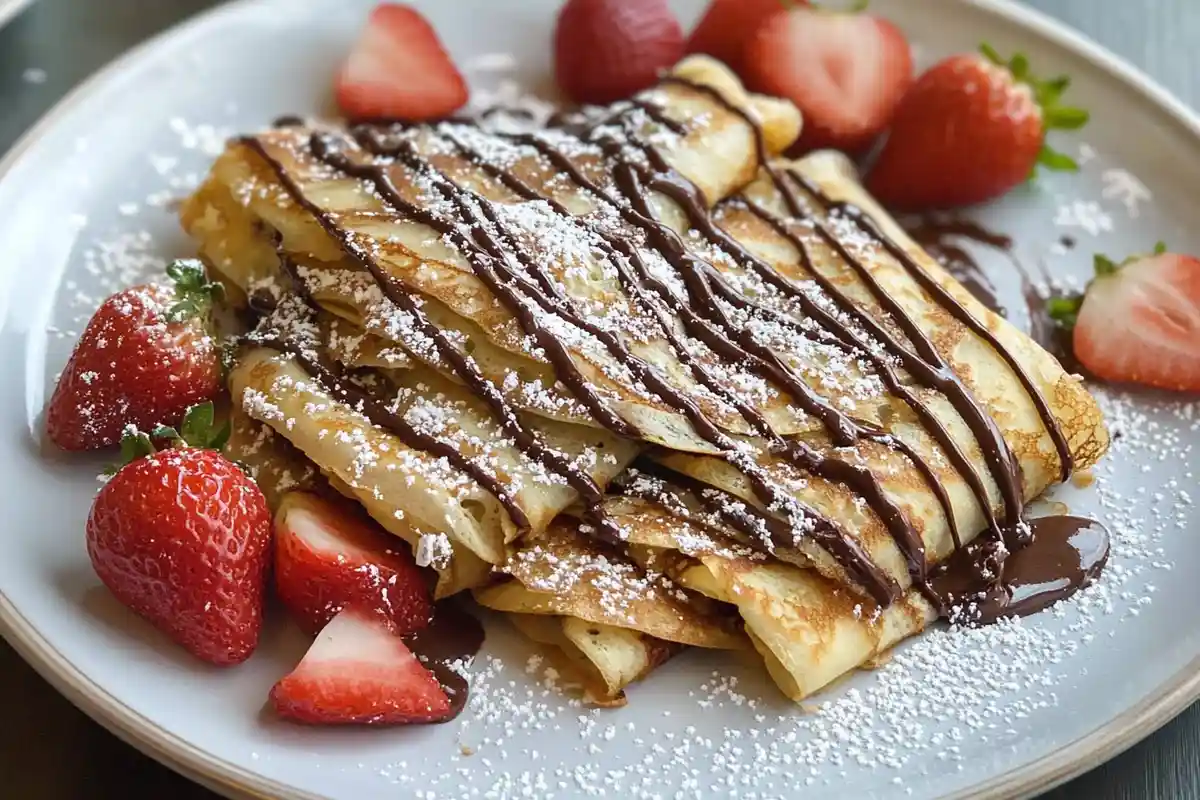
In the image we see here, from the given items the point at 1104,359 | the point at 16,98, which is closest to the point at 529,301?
the point at 1104,359

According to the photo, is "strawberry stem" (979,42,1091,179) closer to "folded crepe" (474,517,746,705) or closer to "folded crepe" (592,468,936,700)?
"folded crepe" (592,468,936,700)

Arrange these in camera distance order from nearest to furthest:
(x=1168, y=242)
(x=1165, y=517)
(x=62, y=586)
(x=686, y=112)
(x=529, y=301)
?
(x=62, y=586) < (x=529, y=301) < (x=1165, y=517) < (x=686, y=112) < (x=1168, y=242)

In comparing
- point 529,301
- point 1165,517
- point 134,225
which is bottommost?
point 1165,517

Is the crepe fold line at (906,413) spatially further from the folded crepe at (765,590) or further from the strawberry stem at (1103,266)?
the strawberry stem at (1103,266)

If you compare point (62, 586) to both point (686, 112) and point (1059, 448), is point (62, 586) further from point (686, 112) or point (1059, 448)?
point (1059, 448)

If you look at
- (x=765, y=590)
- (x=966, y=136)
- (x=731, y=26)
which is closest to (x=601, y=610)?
(x=765, y=590)

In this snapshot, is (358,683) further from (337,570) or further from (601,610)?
(601,610)
